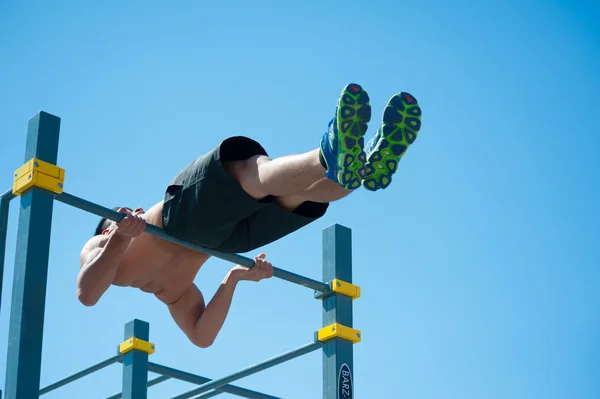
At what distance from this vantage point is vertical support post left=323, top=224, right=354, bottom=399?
5.05 meters

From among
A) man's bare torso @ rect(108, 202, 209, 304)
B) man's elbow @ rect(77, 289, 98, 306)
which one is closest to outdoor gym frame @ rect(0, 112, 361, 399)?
man's bare torso @ rect(108, 202, 209, 304)

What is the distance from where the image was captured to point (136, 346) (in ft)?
19.5

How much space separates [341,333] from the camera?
16.8 ft

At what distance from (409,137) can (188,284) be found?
180 cm

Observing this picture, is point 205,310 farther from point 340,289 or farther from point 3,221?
point 3,221

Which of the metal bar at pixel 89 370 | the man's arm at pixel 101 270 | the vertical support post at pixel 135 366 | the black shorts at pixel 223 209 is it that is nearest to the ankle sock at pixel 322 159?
the black shorts at pixel 223 209

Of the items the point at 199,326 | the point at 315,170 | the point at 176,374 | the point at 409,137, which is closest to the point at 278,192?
the point at 315,170

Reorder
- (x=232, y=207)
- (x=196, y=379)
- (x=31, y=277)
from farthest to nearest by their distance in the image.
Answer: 1. (x=196, y=379)
2. (x=232, y=207)
3. (x=31, y=277)

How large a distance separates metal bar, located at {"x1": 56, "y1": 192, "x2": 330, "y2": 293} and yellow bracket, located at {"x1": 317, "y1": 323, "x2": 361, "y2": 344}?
0.76ft

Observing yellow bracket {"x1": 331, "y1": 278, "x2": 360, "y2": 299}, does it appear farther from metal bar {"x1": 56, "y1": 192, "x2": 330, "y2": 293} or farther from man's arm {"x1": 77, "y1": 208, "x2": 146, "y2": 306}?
man's arm {"x1": 77, "y1": 208, "x2": 146, "y2": 306}

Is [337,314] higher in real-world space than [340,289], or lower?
lower

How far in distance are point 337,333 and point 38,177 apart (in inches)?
71.2

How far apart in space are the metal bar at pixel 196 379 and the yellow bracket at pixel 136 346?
111 mm

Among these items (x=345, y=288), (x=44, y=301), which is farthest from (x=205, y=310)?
(x=44, y=301)
